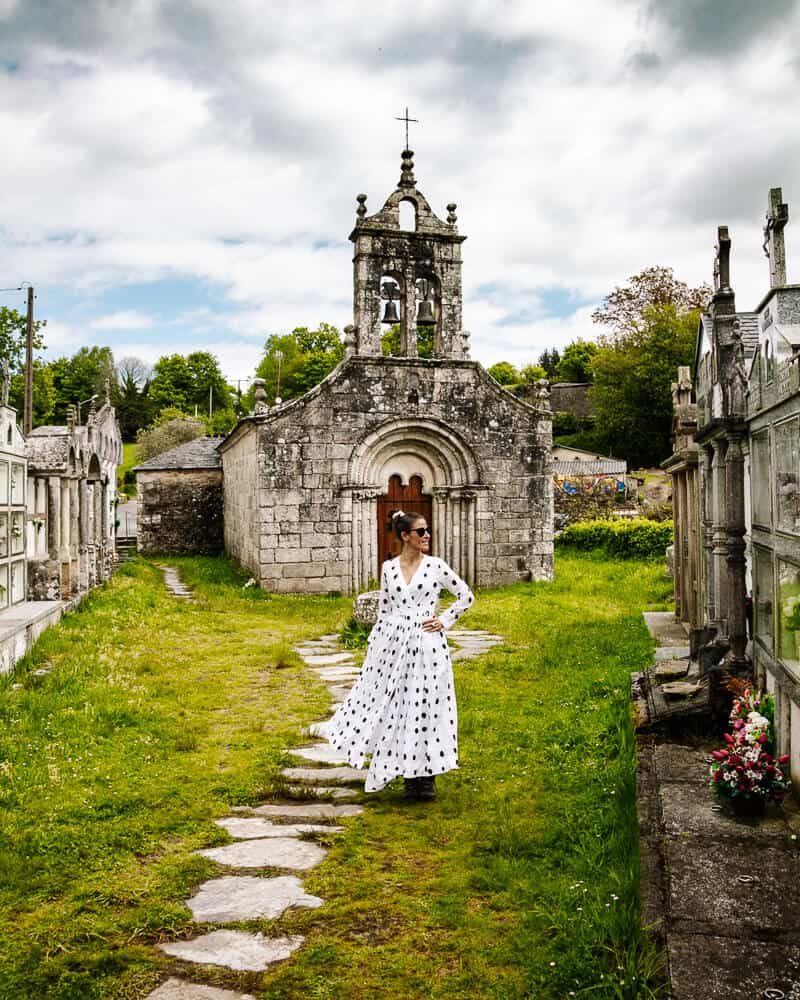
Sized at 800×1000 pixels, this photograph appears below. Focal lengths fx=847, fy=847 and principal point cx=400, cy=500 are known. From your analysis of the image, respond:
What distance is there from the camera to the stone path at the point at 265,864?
10.9 ft

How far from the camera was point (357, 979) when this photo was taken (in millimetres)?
3184

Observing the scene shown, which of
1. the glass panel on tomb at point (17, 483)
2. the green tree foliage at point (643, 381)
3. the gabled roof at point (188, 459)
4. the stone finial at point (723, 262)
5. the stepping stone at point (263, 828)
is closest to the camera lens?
the stepping stone at point (263, 828)

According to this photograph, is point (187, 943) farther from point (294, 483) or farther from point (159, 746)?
point (294, 483)

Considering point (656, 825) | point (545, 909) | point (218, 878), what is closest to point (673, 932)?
point (545, 909)

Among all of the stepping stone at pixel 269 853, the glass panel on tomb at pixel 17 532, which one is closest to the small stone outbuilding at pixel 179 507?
the glass panel on tomb at pixel 17 532

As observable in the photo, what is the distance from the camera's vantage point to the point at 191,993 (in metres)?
3.07

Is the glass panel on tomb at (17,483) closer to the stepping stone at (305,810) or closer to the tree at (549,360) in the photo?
the stepping stone at (305,810)

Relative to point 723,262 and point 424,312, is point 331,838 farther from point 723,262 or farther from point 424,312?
point 424,312

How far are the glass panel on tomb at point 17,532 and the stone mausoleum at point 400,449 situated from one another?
19.2ft

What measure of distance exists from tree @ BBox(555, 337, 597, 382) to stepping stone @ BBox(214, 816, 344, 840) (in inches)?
2349

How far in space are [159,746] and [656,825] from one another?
360 centimetres

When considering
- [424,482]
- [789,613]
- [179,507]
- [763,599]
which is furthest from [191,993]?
[179,507]

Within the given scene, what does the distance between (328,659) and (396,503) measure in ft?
22.8

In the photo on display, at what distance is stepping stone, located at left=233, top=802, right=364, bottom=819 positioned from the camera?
193 inches
